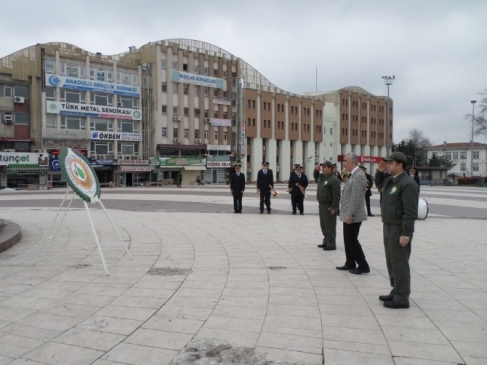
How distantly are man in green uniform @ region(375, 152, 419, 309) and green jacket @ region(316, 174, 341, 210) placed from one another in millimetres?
3140

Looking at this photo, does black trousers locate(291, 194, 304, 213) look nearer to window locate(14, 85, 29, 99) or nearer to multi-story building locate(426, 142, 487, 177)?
window locate(14, 85, 29, 99)

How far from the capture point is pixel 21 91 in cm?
4575

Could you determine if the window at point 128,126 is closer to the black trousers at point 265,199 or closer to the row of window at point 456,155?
Answer: the black trousers at point 265,199

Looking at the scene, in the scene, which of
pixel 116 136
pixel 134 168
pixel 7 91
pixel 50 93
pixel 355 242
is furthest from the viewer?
pixel 134 168

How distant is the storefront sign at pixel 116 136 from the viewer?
50.8 meters

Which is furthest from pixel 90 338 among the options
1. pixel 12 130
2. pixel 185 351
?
pixel 12 130

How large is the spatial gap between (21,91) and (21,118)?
9.23 feet

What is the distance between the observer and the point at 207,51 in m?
62.2

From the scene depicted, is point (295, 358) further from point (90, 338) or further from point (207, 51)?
point (207, 51)

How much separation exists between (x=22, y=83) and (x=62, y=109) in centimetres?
459

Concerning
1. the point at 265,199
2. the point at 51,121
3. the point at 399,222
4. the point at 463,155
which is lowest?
the point at 265,199

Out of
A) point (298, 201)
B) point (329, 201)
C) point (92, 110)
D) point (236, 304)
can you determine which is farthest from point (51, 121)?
point (236, 304)

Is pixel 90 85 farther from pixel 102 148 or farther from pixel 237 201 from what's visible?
pixel 237 201

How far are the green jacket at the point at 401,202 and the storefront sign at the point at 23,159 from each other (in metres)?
45.8
